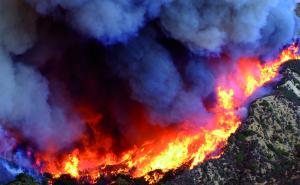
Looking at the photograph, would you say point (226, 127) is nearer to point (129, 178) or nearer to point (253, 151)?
point (253, 151)

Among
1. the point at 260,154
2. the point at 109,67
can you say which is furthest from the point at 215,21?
the point at 260,154

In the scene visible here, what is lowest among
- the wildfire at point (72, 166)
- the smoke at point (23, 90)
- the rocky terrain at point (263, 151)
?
the rocky terrain at point (263, 151)

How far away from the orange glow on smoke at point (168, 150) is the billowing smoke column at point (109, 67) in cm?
53

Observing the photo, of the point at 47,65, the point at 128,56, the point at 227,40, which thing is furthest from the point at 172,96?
the point at 47,65

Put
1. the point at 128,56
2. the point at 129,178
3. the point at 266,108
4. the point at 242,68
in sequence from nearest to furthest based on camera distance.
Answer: the point at 129,178, the point at 128,56, the point at 266,108, the point at 242,68

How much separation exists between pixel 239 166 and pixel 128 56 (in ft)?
32.0

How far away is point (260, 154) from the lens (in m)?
32.2

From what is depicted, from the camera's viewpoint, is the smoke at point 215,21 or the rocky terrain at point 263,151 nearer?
the rocky terrain at point 263,151

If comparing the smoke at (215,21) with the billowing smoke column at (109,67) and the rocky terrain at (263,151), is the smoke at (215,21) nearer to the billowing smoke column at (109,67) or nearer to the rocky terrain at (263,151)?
the billowing smoke column at (109,67)

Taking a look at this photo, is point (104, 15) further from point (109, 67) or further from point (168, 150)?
point (168, 150)

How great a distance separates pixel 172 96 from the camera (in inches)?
1332

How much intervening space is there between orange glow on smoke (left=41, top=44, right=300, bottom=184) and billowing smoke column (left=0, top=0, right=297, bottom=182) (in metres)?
0.53

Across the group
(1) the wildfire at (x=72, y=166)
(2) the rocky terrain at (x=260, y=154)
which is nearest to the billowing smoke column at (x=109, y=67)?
(1) the wildfire at (x=72, y=166)

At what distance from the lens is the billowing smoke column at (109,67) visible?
102 ft
